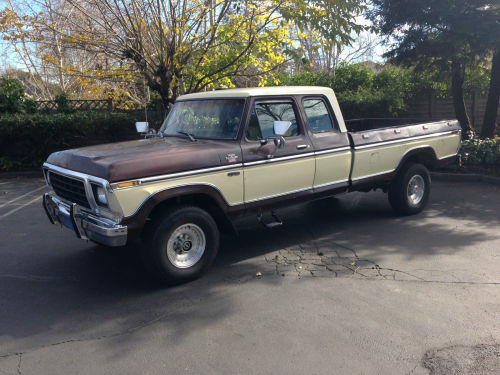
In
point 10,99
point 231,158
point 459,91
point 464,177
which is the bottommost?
point 464,177

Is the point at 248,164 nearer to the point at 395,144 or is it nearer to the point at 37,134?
the point at 395,144

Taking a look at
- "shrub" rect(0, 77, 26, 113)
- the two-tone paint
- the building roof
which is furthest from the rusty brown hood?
"shrub" rect(0, 77, 26, 113)

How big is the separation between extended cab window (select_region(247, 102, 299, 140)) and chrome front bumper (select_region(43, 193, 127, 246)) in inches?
72.8

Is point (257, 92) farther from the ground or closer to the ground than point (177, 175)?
farther from the ground

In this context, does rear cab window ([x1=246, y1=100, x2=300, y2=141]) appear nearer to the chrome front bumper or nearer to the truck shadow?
the truck shadow

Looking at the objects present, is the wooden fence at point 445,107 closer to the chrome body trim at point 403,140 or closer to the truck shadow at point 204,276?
the truck shadow at point 204,276

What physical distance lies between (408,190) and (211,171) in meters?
3.72

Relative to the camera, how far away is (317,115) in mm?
5734

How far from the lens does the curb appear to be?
9.07 m

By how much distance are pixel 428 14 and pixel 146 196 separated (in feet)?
25.9

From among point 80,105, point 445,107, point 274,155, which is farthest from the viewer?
point 80,105

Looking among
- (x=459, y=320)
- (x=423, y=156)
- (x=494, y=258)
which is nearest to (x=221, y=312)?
(x=459, y=320)

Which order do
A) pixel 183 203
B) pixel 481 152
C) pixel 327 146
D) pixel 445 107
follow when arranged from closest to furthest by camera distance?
1. pixel 183 203
2. pixel 327 146
3. pixel 481 152
4. pixel 445 107

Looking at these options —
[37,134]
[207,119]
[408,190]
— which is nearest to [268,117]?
[207,119]
